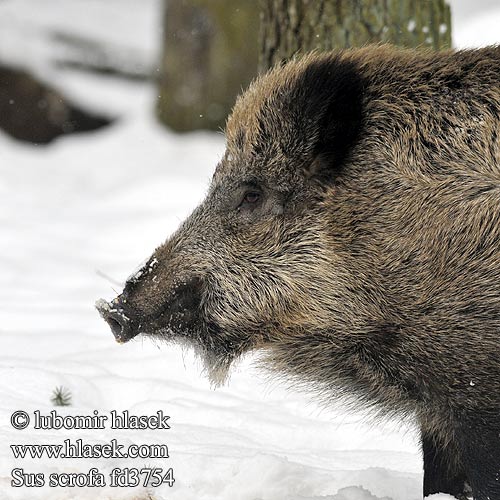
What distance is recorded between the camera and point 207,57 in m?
11.9

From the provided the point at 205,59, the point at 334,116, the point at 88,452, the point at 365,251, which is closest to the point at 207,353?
the point at 88,452

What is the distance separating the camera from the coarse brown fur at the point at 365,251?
3.59 meters

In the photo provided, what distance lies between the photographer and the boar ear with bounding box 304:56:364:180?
3.87 meters

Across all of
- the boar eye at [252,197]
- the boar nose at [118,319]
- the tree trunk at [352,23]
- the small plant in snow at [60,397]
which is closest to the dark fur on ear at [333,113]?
the boar eye at [252,197]

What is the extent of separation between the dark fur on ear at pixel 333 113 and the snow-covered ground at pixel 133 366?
0.93 metres

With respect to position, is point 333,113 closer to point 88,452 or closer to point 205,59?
point 88,452

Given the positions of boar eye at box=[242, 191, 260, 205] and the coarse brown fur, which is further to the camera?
boar eye at box=[242, 191, 260, 205]

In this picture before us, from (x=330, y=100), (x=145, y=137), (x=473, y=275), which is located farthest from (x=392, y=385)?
(x=145, y=137)

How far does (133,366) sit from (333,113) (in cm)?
221

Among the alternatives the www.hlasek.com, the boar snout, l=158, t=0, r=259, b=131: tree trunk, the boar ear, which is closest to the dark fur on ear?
the boar ear

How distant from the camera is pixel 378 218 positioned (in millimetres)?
3756

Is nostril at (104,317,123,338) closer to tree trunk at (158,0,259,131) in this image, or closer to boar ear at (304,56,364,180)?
boar ear at (304,56,364,180)

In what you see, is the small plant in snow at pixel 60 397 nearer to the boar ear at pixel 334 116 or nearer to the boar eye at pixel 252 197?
the boar eye at pixel 252 197

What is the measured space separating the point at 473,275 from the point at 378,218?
1.34ft
